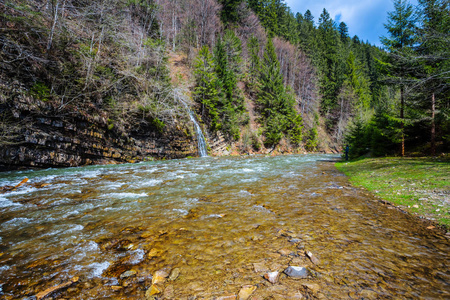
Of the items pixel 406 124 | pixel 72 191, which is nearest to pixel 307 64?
pixel 406 124

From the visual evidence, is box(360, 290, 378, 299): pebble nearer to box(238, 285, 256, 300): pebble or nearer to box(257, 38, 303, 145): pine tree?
box(238, 285, 256, 300): pebble

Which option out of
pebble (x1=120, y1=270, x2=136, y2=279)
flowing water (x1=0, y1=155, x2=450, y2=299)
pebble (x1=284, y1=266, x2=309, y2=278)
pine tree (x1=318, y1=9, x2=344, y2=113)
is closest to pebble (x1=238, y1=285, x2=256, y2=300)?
flowing water (x1=0, y1=155, x2=450, y2=299)

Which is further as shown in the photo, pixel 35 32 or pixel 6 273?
pixel 35 32

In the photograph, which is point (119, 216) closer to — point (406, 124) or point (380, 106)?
point (406, 124)

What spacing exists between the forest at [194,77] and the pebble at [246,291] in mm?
10106

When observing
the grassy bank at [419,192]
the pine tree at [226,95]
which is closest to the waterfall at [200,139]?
the pine tree at [226,95]

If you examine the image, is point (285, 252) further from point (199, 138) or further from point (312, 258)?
point (199, 138)

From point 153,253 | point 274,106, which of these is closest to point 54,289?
point 153,253

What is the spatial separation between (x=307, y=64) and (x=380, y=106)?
114 feet

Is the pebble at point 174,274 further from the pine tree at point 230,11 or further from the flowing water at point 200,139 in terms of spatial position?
the pine tree at point 230,11

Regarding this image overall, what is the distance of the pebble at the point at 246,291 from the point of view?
1.74m

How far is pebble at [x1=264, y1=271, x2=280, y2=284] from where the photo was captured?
1.95m

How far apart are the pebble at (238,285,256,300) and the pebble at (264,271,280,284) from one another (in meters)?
0.21

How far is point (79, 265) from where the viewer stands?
89.7 inches
